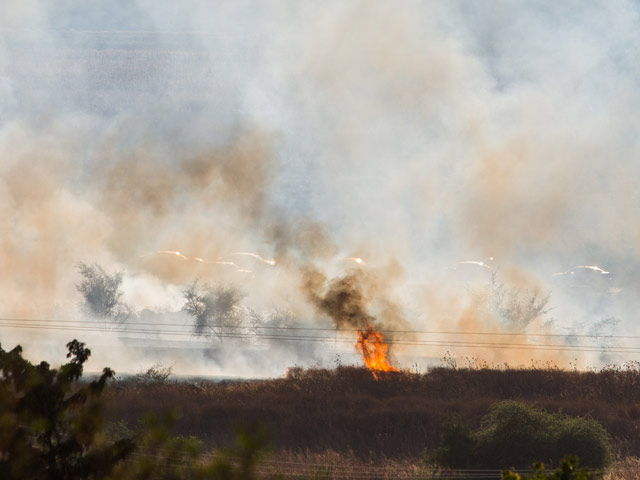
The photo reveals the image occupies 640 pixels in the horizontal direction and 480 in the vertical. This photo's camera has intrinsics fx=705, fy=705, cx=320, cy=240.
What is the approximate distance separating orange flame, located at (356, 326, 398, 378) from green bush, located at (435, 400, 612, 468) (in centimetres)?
1989

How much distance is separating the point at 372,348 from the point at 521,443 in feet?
77.6

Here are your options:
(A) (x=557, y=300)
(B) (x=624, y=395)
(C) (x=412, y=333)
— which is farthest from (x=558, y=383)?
(A) (x=557, y=300)

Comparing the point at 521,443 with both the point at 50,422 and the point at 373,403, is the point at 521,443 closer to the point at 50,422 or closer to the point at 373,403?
the point at 373,403

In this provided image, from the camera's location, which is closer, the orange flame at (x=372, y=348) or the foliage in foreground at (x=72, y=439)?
the foliage in foreground at (x=72, y=439)

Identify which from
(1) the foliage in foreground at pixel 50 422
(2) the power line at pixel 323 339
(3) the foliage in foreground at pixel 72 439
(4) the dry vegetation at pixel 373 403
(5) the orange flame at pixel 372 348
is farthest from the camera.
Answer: (2) the power line at pixel 323 339

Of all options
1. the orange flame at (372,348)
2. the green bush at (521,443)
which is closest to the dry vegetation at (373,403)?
the green bush at (521,443)

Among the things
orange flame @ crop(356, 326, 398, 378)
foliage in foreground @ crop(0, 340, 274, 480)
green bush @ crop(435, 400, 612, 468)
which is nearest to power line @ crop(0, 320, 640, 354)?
orange flame @ crop(356, 326, 398, 378)

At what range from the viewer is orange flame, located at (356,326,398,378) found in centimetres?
4856

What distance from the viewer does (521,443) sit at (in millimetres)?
27344

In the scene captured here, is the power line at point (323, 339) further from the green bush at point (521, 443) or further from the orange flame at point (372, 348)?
the green bush at point (521, 443)

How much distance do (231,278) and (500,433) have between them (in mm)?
65296

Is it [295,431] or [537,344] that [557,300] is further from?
[295,431]

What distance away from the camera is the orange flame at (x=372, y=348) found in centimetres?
→ 4856

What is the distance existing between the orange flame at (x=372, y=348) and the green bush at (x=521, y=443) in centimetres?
1989
